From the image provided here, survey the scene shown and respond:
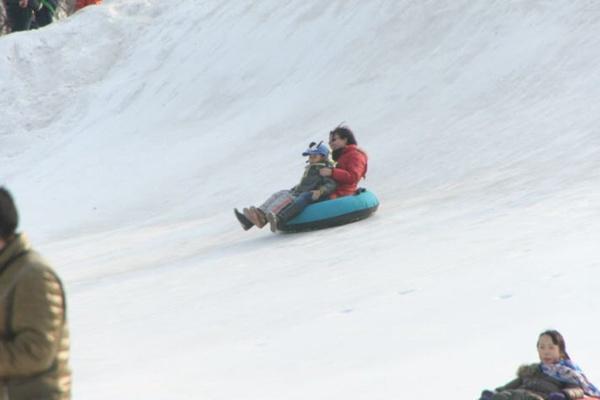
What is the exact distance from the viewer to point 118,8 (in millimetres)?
24219

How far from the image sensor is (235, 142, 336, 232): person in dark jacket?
1234 cm

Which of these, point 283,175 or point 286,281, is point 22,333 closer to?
point 286,281

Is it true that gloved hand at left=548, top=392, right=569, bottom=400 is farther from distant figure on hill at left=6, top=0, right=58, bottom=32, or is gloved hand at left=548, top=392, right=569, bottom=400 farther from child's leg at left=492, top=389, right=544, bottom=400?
distant figure on hill at left=6, top=0, right=58, bottom=32

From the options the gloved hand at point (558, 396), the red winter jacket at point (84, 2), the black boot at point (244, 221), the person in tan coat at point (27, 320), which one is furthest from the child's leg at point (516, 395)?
the red winter jacket at point (84, 2)

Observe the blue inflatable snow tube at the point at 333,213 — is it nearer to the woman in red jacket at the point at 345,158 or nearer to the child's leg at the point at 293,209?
the child's leg at the point at 293,209

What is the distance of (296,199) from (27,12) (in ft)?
42.9

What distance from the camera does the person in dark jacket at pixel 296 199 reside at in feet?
40.5

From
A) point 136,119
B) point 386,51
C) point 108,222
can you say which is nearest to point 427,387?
point 108,222

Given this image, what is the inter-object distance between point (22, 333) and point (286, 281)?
20.6ft

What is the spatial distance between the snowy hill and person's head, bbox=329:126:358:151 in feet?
2.26

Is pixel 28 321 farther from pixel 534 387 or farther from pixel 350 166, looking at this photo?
pixel 350 166

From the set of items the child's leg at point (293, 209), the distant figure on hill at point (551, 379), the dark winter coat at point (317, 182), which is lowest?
the distant figure on hill at point (551, 379)

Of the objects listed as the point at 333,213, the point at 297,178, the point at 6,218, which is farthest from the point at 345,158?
the point at 6,218

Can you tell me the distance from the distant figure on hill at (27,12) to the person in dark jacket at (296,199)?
41.1ft
